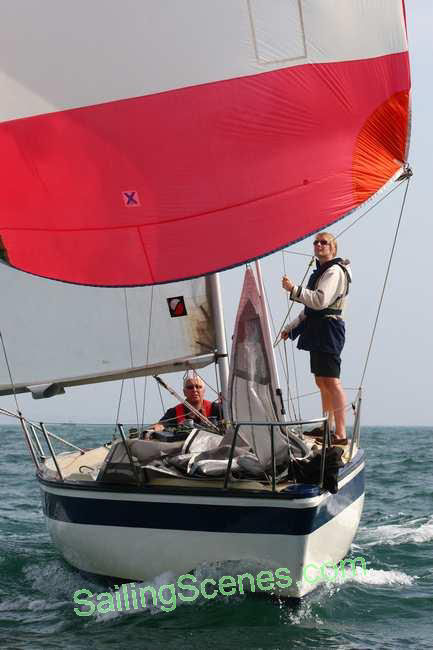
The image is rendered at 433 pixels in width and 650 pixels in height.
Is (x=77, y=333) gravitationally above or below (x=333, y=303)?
below

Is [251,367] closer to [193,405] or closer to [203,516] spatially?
[203,516]

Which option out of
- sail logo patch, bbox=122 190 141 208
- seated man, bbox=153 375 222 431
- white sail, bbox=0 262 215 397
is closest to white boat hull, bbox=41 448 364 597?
white sail, bbox=0 262 215 397

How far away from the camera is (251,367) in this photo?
23.7ft

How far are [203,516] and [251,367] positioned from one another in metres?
1.23

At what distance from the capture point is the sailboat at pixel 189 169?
22.7 feet

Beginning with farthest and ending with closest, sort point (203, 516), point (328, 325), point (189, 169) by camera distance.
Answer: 1. point (328, 325)
2. point (189, 169)
3. point (203, 516)

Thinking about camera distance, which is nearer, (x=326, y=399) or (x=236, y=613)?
(x=236, y=613)

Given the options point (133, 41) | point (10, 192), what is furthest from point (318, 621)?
point (133, 41)

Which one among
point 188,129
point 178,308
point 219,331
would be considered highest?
point 188,129

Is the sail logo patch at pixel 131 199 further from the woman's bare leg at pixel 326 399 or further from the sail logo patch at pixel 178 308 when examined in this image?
the woman's bare leg at pixel 326 399

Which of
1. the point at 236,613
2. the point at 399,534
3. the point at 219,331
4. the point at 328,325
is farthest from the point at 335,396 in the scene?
the point at 399,534

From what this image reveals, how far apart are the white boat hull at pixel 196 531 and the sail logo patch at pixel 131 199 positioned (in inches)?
83.6

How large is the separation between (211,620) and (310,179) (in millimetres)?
3244

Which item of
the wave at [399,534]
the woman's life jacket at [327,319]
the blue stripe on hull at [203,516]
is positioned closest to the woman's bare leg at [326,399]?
the woman's life jacket at [327,319]
